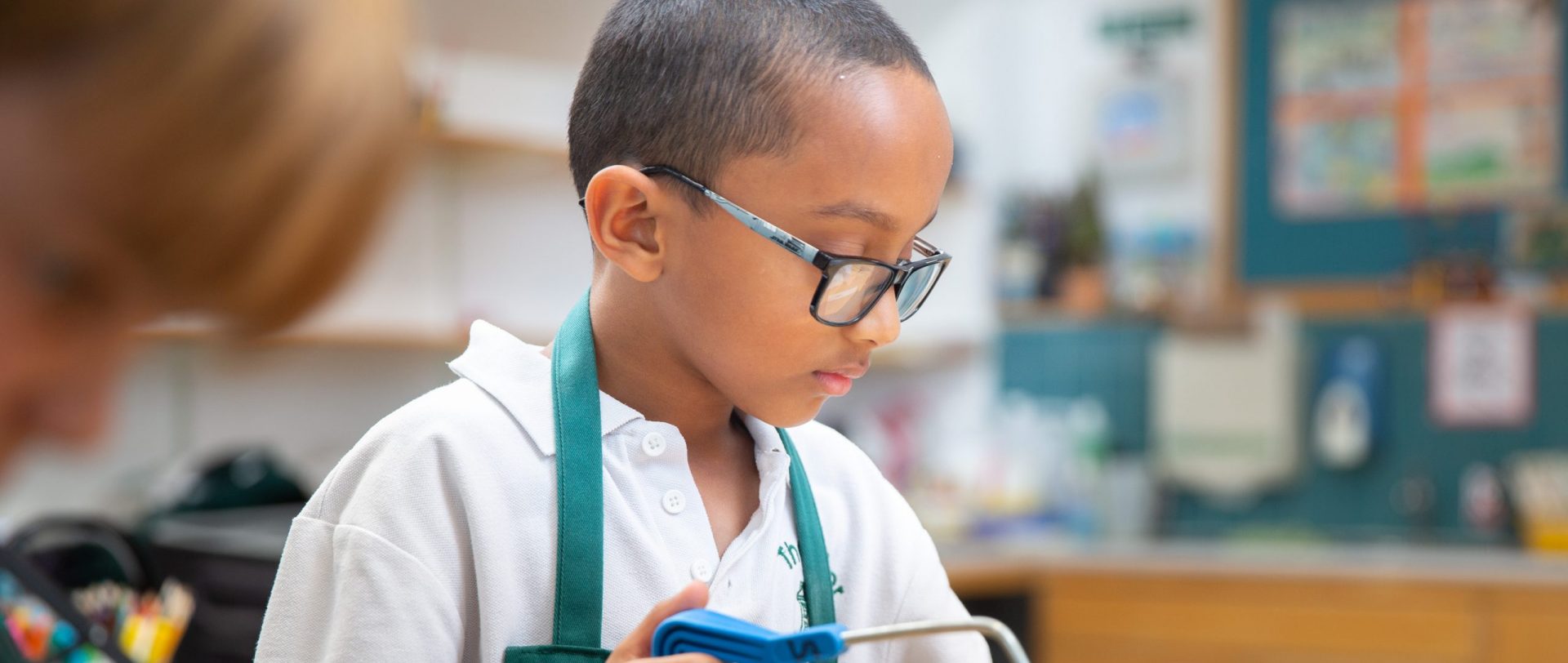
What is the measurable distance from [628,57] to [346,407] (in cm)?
241

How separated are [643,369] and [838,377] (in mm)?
112

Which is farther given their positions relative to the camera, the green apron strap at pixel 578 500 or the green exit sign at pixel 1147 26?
the green exit sign at pixel 1147 26

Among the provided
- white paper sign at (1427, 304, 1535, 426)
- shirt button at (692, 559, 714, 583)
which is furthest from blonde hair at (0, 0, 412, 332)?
white paper sign at (1427, 304, 1535, 426)

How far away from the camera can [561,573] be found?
69 cm

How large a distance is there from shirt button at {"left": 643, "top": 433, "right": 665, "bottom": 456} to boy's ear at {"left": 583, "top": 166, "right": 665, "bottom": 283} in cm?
9

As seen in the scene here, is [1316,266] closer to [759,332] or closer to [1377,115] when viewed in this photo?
[1377,115]

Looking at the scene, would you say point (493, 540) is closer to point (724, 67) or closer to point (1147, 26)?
point (724, 67)

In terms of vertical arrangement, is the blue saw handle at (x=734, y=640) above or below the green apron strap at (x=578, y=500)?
below

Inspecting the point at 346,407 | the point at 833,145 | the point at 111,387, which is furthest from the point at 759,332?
the point at 346,407

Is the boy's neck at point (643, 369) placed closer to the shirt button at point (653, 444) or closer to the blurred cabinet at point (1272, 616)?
the shirt button at point (653, 444)

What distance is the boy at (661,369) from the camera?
69cm

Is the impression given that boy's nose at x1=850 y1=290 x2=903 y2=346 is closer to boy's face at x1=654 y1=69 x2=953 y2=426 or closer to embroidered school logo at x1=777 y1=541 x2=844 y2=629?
boy's face at x1=654 y1=69 x2=953 y2=426

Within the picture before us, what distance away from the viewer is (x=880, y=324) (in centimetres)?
75

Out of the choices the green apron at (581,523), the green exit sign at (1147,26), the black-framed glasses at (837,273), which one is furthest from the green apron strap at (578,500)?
the green exit sign at (1147,26)
